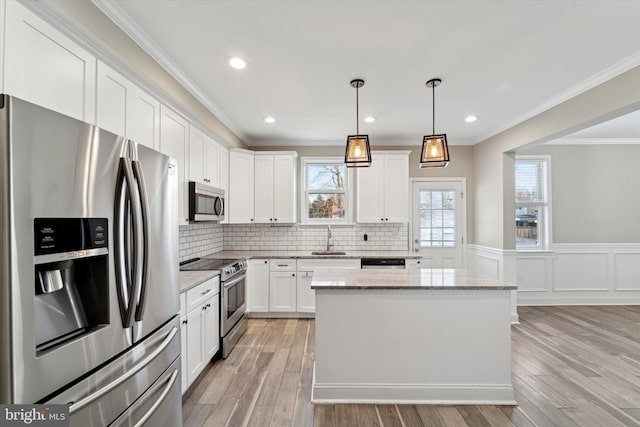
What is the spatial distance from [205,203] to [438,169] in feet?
12.2

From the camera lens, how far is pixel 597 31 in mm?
2100

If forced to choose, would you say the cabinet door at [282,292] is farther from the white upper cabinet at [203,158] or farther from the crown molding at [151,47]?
the crown molding at [151,47]

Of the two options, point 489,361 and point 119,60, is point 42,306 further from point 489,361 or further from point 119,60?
point 489,361

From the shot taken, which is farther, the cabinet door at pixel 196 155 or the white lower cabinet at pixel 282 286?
the white lower cabinet at pixel 282 286

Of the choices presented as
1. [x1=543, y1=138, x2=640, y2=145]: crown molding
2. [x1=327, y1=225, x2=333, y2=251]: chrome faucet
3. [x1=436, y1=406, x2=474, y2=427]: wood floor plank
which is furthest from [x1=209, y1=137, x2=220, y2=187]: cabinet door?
[x1=543, y1=138, x2=640, y2=145]: crown molding

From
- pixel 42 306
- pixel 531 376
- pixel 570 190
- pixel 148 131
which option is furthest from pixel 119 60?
pixel 570 190

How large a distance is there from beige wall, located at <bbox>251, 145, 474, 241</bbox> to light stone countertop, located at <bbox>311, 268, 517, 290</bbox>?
257 centimetres

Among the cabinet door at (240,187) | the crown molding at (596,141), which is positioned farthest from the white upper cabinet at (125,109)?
the crown molding at (596,141)

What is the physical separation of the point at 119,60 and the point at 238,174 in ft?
8.31

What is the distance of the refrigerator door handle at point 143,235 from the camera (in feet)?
4.44

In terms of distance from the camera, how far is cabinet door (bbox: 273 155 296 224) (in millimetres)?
4621

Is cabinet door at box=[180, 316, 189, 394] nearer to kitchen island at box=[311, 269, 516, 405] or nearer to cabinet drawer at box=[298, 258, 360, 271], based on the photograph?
kitchen island at box=[311, 269, 516, 405]

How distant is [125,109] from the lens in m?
1.94

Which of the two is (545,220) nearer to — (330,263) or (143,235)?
(330,263)
